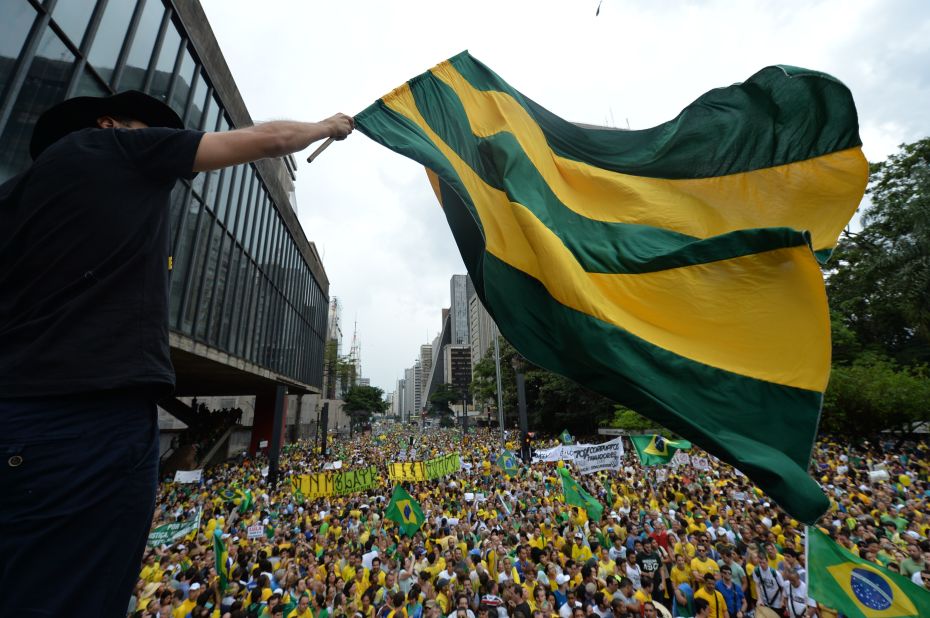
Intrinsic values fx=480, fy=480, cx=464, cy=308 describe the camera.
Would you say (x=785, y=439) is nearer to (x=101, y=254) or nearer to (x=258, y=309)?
(x=101, y=254)

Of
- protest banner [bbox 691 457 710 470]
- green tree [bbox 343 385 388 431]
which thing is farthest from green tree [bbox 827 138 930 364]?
green tree [bbox 343 385 388 431]

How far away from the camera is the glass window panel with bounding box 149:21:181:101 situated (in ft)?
38.4

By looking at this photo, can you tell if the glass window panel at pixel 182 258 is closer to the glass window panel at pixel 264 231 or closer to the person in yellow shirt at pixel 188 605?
the glass window panel at pixel 264 231

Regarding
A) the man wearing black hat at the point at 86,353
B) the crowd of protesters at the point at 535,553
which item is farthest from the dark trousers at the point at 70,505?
the crowd of protesters at the point at 535,553

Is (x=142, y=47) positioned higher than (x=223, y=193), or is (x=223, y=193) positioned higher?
(x=142, y=47)

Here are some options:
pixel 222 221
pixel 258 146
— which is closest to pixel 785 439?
pixel 258 146

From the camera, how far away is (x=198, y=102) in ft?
47.3

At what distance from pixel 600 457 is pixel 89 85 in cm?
1405

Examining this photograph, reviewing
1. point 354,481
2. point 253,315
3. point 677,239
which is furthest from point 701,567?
point 253,315

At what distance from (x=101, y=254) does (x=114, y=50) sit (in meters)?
12.0

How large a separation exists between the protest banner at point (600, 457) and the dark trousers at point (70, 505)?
12.6 m

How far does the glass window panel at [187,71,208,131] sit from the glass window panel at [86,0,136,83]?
3399 millimetres

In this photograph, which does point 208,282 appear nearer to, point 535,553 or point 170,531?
point 170,531

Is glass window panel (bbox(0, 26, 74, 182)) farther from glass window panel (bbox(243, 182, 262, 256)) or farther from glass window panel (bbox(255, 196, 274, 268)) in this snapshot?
glass window panel (bbox(255, 196, 274, 268))
